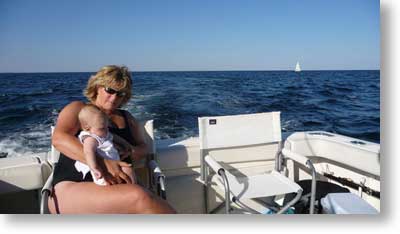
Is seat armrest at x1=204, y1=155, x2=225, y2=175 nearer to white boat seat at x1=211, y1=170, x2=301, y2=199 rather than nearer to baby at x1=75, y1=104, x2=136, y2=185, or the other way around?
white boat seat at x1=211, y1=170, x2=301, y2=199

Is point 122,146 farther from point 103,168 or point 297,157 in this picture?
point 297,157

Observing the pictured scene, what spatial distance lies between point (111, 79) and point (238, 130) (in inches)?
31.7

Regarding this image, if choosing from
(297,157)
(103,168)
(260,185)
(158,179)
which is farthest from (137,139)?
(297,157)

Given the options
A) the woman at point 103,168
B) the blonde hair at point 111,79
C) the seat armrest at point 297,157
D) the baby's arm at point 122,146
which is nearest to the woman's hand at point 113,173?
the woman at point 103,168

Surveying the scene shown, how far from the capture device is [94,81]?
1.50m

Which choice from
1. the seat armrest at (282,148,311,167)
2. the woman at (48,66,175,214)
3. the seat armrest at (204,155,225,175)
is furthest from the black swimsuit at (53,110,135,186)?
the seat armrest at (282,148,311,167)

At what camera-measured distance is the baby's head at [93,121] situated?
54.8 inches

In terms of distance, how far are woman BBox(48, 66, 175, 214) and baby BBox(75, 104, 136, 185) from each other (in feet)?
0.08

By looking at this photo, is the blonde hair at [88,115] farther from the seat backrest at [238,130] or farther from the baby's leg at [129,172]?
the seat backrest at [238,130]

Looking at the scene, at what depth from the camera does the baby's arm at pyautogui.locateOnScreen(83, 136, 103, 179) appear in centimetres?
130

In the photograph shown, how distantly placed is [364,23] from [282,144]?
0.82m

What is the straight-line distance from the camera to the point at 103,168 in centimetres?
134

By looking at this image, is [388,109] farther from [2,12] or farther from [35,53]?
[35,53]

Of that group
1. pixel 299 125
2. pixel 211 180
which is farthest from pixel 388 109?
pixel 299 125
